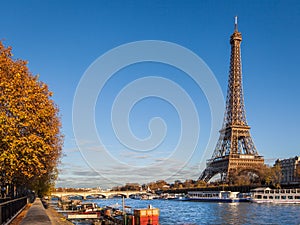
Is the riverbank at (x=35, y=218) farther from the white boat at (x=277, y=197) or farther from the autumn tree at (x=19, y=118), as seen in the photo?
the white boat at (x=277, y=197)

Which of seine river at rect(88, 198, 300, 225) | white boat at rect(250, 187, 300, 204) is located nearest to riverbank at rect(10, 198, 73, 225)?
seine river at rect(88, 198, 300, 225)

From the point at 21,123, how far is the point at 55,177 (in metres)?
43.2

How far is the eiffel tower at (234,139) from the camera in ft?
518

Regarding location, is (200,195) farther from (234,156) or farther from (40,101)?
(40,101)

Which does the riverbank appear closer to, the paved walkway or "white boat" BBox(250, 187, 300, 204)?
the paved walkway

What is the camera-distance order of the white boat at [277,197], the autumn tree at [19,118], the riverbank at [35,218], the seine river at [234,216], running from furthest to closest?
the white boat at [277,197], the seine river at [234,216], the riverbank at [35,218], the autumn tree at [19,118]

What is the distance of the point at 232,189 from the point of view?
532 feet

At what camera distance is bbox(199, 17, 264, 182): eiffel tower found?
157750 mm

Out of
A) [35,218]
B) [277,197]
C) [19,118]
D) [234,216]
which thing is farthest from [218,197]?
[19,118]

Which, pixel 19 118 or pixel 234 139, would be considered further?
pixel 234 139

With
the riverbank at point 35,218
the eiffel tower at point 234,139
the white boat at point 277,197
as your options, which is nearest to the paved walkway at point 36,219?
the riverbank at point 35,218

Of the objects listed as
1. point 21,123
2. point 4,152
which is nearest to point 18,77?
point 21,123

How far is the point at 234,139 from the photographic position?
6565 inches

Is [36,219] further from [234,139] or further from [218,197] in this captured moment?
[234,139]
